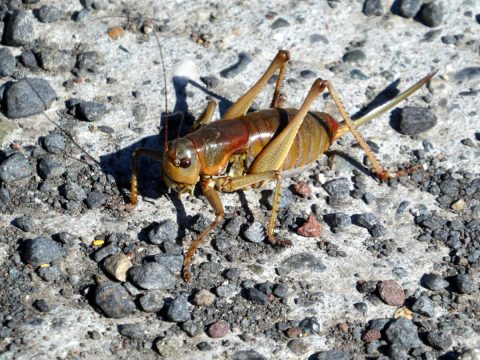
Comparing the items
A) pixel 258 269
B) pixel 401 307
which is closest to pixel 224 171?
pixel 258 269

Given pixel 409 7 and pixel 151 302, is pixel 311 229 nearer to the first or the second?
pixel 151 302

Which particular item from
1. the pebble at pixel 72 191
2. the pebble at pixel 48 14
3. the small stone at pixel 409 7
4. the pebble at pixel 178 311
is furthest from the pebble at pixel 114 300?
the small stone at pixel 409 7

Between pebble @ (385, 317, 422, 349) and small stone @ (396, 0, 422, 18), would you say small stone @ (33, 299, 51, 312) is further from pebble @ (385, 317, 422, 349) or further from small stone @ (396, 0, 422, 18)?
small stone @ (396, 0, 422, 18)

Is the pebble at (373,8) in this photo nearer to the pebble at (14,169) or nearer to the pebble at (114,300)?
the pebble at (14,169)

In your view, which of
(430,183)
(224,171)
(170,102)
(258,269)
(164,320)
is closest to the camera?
(164,320)

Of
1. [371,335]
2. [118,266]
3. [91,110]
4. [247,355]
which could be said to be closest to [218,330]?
[247,355]

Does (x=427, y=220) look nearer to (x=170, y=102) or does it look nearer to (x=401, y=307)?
(x=401, y=307)
